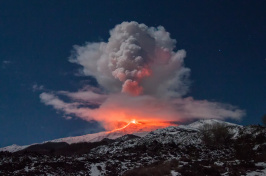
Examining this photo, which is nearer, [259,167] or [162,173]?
[259,167]

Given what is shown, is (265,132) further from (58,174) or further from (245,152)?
(58,174)

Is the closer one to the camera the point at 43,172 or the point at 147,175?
the point at 147,175

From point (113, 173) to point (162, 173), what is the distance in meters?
8.14

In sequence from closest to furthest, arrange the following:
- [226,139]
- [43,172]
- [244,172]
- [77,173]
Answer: [244,172] → [43,172] → [77,173] → [226,139]

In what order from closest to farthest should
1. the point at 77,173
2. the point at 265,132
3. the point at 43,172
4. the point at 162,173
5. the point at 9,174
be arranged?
the point at 162,173 → the point at 9,174 → the point at 43,172 → the point at 77,173 → the point at 265,132

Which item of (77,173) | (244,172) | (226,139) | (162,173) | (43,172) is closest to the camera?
(244,172)

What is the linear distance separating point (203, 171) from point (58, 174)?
1581 centimetres

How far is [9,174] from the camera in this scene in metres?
21.7

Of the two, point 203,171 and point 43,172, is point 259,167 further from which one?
point 43,172

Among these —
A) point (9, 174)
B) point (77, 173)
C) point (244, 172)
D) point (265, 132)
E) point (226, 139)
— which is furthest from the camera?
point (226, 139)

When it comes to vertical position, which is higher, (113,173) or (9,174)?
(9,174)

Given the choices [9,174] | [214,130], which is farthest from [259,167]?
[214,130]

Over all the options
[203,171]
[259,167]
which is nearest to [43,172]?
[203,171]

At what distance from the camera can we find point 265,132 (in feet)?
190
